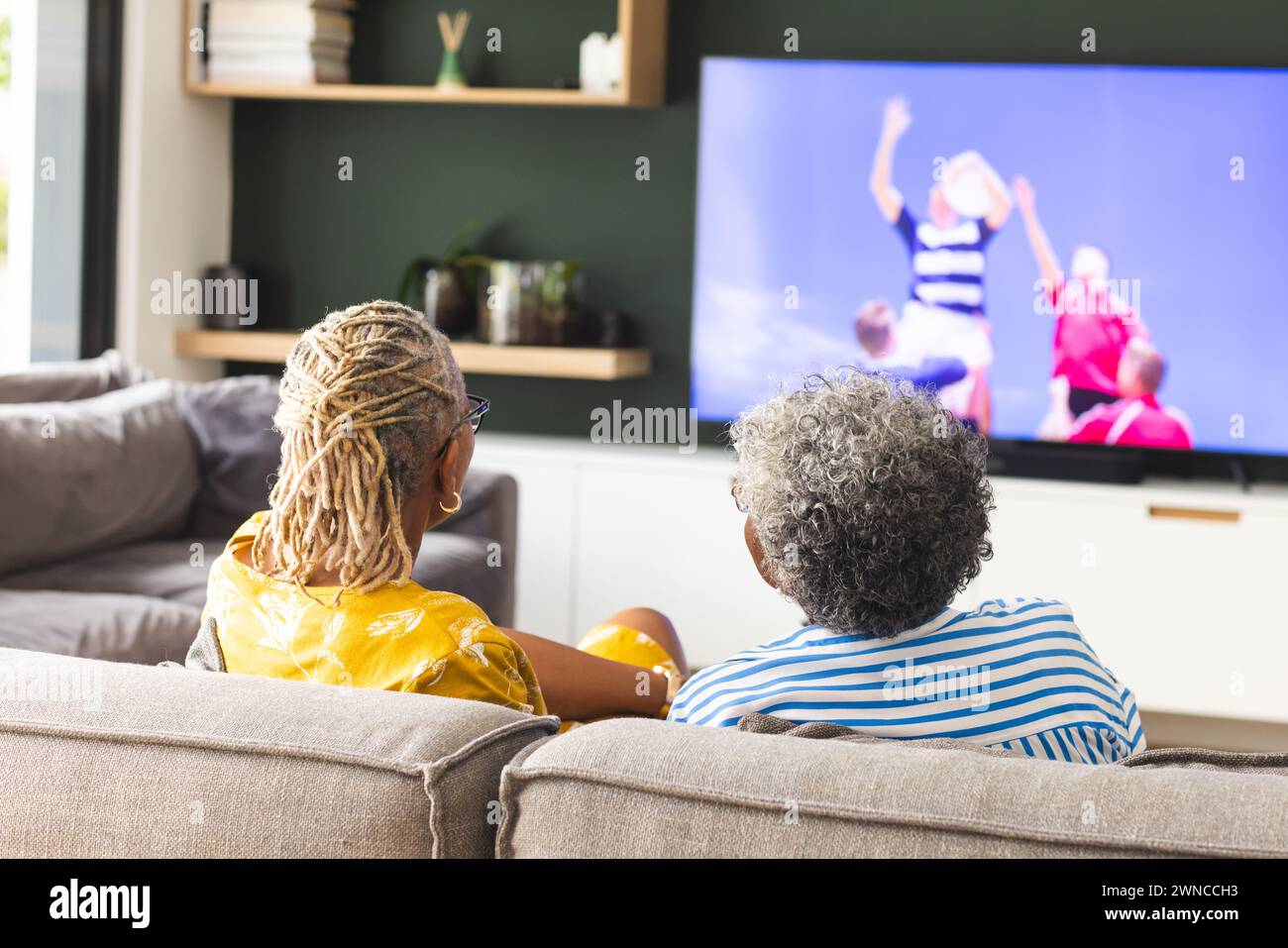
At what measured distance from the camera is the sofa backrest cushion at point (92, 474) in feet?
9.55

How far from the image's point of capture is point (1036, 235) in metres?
3.88

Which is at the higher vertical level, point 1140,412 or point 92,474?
point 1140,412

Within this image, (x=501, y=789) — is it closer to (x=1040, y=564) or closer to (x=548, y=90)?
(x=1040, y=564)

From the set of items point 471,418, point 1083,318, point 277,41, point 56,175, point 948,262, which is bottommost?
point 471,418

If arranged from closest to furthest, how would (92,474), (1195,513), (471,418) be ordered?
(471,418) < (92,474) < (1195,513)

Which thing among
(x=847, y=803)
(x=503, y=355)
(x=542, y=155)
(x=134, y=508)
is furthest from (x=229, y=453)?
(x=847, y=803)

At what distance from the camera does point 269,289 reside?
4.68 m

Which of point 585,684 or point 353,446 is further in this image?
point 585,684

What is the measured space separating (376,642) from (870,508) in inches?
18.9

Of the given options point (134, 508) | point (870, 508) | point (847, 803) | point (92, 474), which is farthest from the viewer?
point (134, 508)

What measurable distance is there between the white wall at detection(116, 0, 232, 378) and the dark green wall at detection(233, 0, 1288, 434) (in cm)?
13

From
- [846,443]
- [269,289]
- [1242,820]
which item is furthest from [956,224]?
[1242,820]

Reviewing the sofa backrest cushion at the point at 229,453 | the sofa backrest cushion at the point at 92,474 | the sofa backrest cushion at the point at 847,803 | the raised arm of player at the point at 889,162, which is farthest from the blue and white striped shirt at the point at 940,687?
the raised arm of player at the point at 889,162
